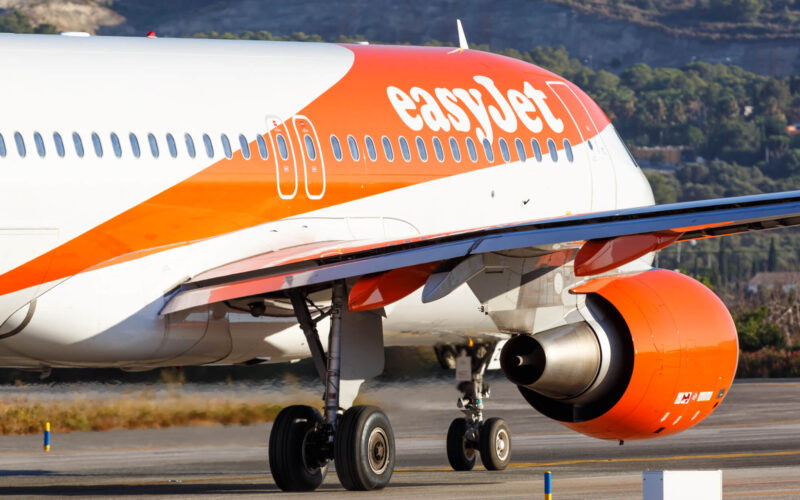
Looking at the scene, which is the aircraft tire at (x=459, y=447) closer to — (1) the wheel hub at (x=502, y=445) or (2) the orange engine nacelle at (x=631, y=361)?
(1) the wheel hub at (x=502, y=445)

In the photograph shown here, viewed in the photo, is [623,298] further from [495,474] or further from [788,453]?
[788,453]

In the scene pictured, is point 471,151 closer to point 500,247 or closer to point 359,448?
point 359,448

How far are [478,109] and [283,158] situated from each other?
3.36 meters

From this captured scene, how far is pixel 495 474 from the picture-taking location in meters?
21.0

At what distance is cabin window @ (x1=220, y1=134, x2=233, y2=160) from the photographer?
55.8 feet

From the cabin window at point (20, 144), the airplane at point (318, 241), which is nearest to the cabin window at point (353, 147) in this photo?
the airplane at point (318, 241)

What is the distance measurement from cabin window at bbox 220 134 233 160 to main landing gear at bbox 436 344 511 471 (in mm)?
5655

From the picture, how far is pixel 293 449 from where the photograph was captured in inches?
684

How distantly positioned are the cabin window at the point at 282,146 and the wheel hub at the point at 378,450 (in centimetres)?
310

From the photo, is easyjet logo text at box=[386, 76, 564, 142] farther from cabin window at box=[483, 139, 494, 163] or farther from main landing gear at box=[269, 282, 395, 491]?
main landing gear at box=[269, 282, 395, 491]

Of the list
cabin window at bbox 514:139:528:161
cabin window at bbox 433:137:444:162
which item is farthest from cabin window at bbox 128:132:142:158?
cabin window at bbox 514:139:528:161

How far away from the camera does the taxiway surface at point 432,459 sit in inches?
737

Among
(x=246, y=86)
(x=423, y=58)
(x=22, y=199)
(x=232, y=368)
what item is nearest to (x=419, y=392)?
(x=232, y=368)

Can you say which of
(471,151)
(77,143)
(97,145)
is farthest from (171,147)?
(471,151)
